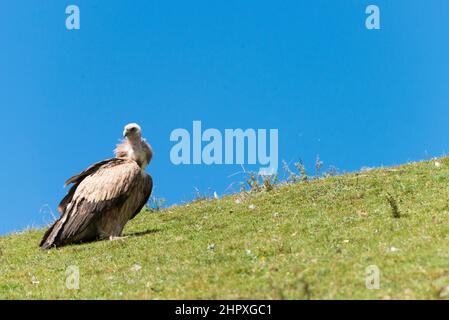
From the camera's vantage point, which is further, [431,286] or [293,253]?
[293,253]

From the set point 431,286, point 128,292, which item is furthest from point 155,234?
point 431,286

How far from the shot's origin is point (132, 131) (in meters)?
20.9

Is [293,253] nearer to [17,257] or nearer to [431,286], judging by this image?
[431,286]

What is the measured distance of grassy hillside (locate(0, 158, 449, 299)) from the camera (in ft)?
39.3

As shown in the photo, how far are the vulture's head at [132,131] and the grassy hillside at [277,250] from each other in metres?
2.78

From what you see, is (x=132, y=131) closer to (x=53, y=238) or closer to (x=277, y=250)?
(x=53, y=238)

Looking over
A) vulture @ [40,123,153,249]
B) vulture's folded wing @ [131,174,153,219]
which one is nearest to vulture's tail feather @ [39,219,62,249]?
vulture @ [40,123,153,249]

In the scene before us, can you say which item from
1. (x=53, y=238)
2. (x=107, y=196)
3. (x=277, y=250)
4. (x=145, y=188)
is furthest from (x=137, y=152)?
(x=277, y=250)

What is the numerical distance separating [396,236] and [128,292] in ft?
18.9

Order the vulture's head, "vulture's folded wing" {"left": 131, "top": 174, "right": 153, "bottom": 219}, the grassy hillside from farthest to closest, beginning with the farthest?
"vulture's folded wing" {"left": 131, "top": 174, "right": 153, "bottom": 219} → the vulture's head → the grassy hillside

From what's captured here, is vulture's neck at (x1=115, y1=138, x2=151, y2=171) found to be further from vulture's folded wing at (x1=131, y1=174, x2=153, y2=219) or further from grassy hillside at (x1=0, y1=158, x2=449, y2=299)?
grassy hillside at (x1=0, y1=158, x2=449, y2=299)

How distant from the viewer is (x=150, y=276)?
563 inches

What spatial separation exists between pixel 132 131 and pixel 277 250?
7145mm
